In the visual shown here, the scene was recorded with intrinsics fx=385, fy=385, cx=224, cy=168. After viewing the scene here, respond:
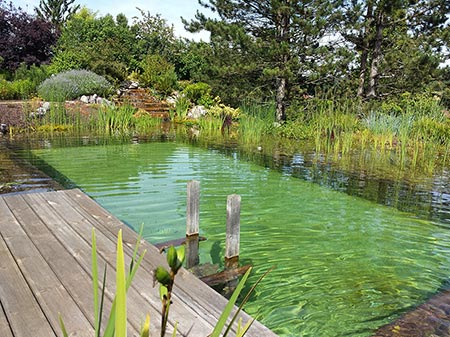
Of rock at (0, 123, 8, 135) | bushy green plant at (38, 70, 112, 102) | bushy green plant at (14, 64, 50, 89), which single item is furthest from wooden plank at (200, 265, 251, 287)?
bushy green plant at (14, 64, 50, 89)

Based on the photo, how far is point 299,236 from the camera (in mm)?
3924

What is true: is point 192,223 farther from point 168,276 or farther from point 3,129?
point 3,129

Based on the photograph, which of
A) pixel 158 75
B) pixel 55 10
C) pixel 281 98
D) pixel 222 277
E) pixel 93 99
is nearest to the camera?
pixel 222 277

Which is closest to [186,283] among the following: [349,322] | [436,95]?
[349,322]

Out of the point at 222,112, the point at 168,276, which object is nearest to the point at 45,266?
the point at 168,276

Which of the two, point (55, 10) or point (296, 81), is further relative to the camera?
point (55, 10)

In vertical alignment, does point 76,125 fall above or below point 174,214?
above

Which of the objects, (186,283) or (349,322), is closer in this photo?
(186,283)

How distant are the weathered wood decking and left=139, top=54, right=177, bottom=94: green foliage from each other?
1414 centimetres

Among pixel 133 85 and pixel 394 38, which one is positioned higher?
pixel 394 38

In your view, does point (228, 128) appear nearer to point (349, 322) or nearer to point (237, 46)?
point (237, 46)

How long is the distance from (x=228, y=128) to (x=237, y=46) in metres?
2.86

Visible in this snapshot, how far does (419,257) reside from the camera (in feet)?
11.5

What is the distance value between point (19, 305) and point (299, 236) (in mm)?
2737
